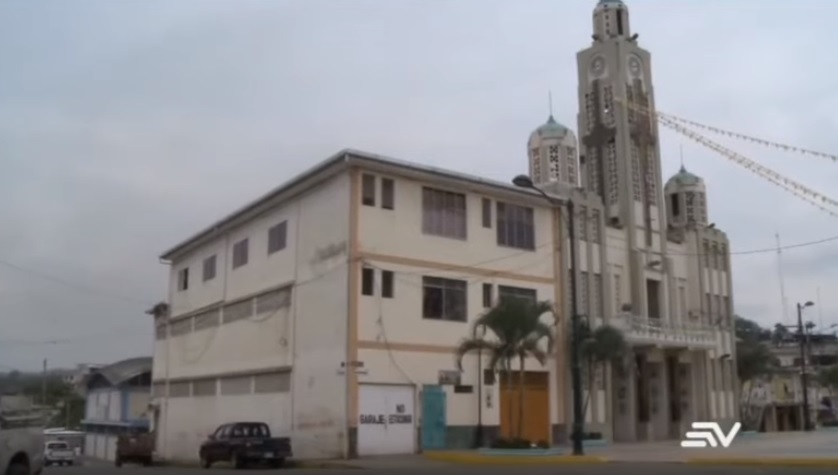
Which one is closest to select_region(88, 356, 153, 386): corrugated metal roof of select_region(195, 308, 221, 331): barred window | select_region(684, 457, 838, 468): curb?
select_region(195, 308, 221, 331): barred window

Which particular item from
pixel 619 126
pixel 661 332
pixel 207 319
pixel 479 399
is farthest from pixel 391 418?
pixel 619 126

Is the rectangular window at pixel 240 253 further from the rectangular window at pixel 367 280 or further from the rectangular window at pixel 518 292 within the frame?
the rectangular window at pixel 518 292

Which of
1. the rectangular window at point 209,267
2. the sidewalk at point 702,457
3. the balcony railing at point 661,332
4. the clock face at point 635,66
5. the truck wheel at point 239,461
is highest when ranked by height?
the clock face at point 635,66

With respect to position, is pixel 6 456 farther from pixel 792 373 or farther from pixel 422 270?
pixel 792 373

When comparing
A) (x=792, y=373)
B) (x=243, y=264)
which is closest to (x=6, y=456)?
(x=243, y=264)

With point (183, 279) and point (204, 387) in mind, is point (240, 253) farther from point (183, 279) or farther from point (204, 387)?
point (183, 279)

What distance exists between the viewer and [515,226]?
39.3 m

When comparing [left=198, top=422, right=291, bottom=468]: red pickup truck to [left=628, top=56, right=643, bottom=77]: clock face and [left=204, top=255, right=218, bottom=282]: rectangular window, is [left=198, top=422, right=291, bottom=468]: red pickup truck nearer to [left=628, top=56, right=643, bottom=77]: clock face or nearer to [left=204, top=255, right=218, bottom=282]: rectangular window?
[left=204, top=255, right=218, bottom=282]: rectangular window

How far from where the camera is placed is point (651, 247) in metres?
46.1

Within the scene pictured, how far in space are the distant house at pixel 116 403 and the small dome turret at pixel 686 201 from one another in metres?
38.3

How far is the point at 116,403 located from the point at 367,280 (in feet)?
144

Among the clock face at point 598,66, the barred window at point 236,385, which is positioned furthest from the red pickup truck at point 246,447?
the clock face at point 598,66

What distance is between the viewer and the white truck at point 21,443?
555 inches

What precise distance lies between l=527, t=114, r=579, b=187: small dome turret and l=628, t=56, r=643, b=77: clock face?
4.96 metres
